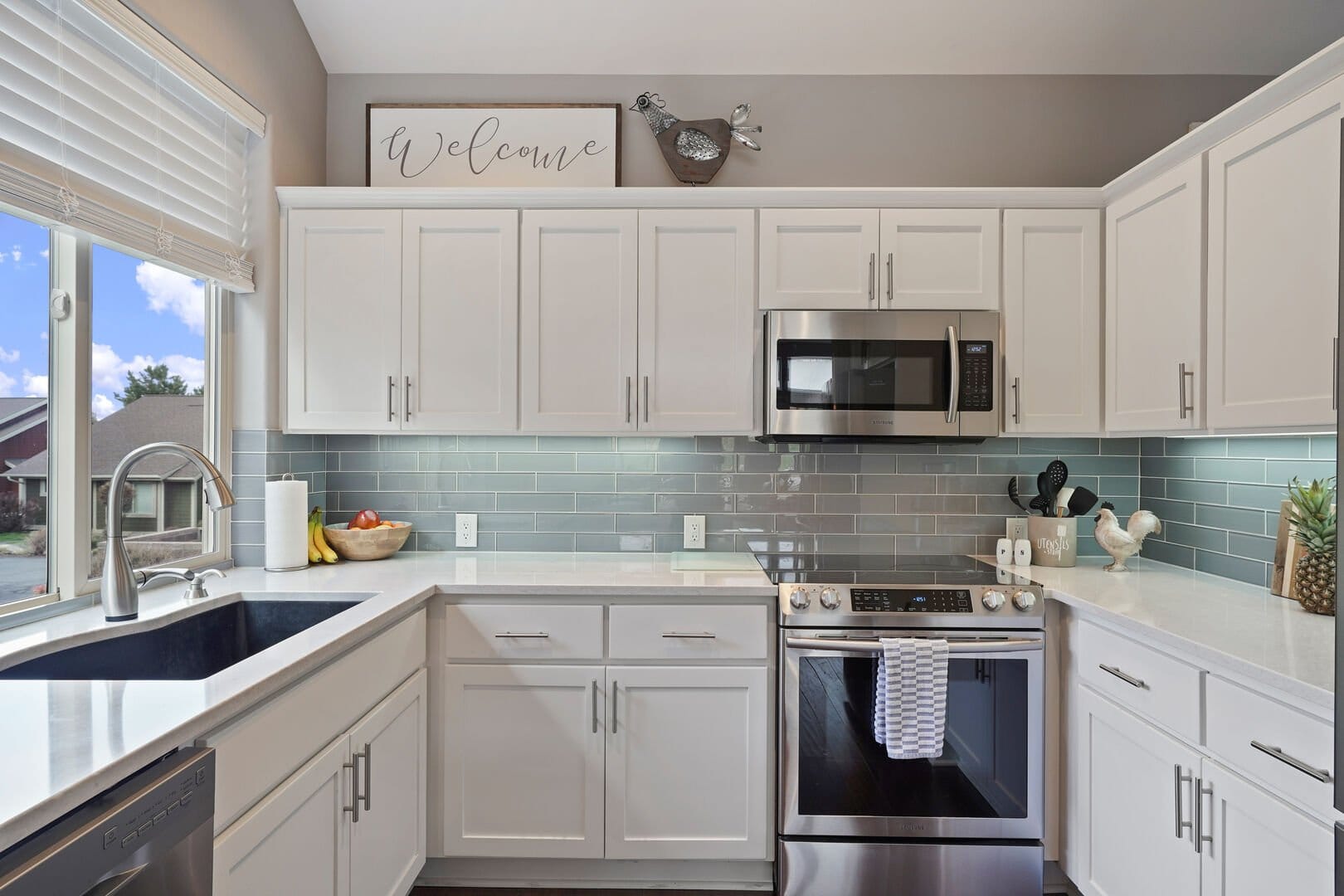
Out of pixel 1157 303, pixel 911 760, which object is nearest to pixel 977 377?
pixel 1157 303

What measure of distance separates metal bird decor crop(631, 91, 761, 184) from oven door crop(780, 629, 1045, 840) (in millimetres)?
1709

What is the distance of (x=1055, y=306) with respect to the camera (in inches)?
100

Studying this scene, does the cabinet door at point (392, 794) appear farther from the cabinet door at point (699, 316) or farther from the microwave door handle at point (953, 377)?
the microwave door handle at point (953, 377)

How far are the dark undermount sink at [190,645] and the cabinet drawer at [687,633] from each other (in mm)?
774

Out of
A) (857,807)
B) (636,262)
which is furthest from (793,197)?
(857,807)

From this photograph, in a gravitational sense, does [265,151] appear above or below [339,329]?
above

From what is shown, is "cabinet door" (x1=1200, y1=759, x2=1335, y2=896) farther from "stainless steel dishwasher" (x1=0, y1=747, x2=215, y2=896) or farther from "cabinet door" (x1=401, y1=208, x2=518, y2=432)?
"cabinet door" (x1=401, y1=208, x2=518, y2=432)

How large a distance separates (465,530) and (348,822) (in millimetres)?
1290

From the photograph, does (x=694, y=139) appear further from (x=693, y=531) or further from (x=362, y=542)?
(x=362, y=542)

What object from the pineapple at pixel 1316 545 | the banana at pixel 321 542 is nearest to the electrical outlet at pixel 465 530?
the banana at pixel 321 542

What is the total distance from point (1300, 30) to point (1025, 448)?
67.2 inches

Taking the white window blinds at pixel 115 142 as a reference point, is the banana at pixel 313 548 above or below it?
below

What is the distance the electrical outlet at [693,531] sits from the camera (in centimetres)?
288

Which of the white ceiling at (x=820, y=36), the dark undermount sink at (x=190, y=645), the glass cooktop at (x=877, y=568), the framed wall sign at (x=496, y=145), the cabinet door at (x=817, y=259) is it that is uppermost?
the white ceiling at (x=820, y=36)
